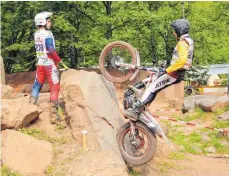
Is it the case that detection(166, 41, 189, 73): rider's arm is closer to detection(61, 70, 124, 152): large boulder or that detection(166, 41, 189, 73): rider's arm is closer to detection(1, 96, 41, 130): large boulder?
detection(61, 70, 124, 152): large boulder

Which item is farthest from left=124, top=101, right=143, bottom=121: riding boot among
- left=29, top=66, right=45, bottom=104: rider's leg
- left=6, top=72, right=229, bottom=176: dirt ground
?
left=29, top=66, right=45, bottom=104: rider's leg

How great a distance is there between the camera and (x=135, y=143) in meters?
6.92

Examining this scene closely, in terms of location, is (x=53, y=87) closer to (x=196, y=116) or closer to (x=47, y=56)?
(x=47, y=56)

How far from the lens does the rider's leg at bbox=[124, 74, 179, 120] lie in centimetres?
669

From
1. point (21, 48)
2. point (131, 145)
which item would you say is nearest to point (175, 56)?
point (131, 145)

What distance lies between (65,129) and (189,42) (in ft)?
9.06

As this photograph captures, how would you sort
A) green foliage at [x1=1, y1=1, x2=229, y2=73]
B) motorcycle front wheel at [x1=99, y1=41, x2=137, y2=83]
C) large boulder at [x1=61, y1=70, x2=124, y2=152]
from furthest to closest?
green foliage at [x1=1, y1=1, x2=229, y2=73] → motorcycle front wheel at [x1=99, y1=41, x2=137, y2=83] → large boulder at [x1=61, y1=70, x2=124, y2=152]

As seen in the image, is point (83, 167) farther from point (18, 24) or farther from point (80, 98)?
point (18, 24)

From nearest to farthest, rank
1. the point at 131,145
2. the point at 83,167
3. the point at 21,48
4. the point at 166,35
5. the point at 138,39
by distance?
the point at 83,167, the point at 131,145, the point at 21,48, the point at 138,39, the point at 166,35

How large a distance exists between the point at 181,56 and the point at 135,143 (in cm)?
164

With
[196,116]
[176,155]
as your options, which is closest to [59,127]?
[176,155]

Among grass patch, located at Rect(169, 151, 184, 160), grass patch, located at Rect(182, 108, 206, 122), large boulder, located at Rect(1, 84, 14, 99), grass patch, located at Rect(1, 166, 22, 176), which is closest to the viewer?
grass patch, located at Rect(1, 166, 22, 176)

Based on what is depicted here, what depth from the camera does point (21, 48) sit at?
2048 centimetres

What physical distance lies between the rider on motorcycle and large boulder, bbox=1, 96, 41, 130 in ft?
5.62
